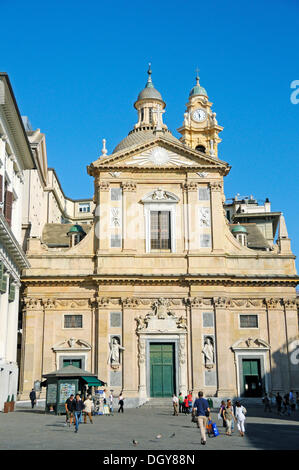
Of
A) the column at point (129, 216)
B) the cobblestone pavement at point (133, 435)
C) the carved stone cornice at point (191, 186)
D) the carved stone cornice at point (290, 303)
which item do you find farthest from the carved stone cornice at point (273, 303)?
the cobblestone pavement at point (133, 435)

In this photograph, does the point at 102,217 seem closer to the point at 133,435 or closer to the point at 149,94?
the point at 133,435

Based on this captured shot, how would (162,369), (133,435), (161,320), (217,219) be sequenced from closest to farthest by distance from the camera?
(133,435)
(162,369)
(161,320)
(217,219)

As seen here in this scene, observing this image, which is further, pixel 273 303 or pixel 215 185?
pixel 215 185

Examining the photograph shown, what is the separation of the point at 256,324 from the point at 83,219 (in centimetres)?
4388

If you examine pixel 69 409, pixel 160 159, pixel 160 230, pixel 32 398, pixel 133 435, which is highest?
pixel 160 159

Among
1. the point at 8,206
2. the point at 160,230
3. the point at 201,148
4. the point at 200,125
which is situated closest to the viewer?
the point at 8,206

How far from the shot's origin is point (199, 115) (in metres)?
73.1

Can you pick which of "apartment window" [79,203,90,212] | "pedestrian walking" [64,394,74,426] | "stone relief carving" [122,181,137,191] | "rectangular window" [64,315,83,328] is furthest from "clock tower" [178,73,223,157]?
"pedestrian walking" [64,394,74,426]

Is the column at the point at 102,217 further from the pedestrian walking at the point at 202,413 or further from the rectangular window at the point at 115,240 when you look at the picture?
the pedestrian walking at the point at 202,413

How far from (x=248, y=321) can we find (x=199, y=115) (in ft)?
122

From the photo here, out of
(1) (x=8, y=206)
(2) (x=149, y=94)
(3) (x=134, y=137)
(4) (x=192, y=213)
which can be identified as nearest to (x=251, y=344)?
Answer: (4) (x=192, y=213)

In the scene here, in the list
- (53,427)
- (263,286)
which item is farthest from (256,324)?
(53,427)

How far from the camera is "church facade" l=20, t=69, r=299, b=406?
40250mm
